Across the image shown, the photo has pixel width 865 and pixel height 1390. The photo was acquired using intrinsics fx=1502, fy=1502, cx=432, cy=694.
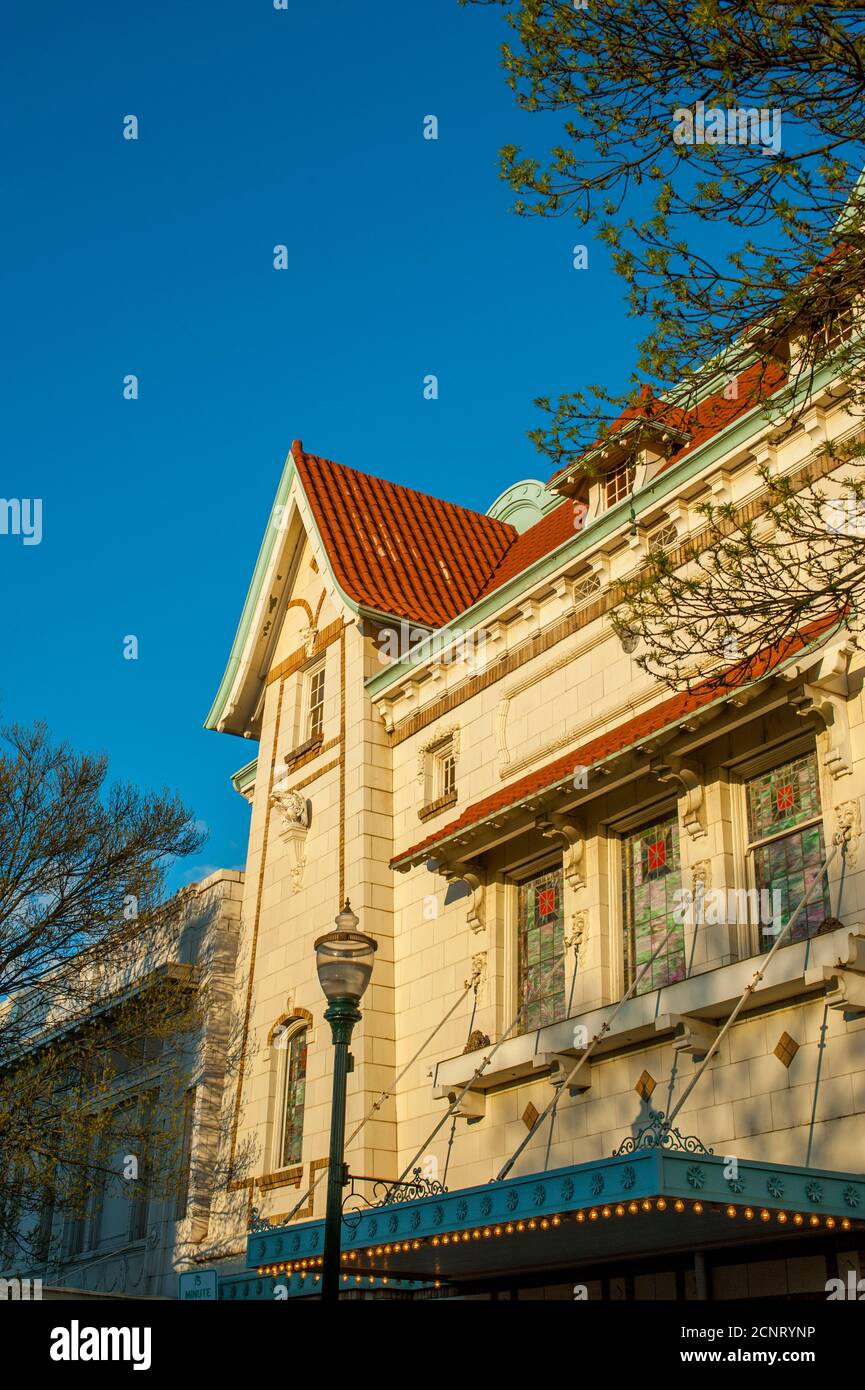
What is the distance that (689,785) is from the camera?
15664mm

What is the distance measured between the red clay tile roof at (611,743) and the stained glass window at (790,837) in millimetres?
1098

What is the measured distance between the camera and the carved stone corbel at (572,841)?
17.1m

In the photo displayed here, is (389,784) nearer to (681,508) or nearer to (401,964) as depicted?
(401,964)

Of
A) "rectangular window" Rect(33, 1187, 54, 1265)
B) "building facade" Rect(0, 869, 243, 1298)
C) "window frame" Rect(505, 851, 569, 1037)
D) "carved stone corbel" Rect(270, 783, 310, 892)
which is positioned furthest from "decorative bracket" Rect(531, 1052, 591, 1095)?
"rectangular window" Rect(33, 1187, 54, 1265)

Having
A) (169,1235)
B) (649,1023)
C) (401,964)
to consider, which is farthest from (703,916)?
(169,1235)

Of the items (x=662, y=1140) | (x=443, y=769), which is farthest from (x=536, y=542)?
(x=662, y=1140)

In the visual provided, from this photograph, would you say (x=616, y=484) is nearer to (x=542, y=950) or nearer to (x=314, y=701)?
(x=542, y=950)

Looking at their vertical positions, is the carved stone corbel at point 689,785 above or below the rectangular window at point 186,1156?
above

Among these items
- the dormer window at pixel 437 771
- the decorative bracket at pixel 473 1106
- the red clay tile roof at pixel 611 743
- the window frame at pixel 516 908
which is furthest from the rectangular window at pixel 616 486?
the decorative bracket at pixel 473 1106

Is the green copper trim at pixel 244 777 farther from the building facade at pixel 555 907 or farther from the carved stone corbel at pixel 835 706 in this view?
the carved stone corbel at pixel 835 706

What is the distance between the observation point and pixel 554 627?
19.2 metres

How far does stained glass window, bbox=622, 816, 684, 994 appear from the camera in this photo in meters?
15.8

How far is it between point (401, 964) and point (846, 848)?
8415 mm

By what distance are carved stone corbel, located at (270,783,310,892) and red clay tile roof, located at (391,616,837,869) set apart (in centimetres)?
366
